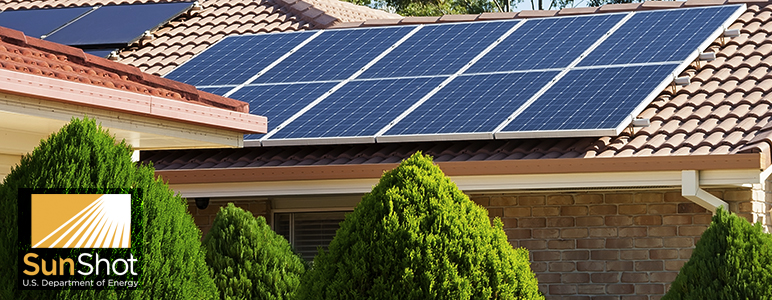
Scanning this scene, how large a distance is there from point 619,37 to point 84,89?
783 cm

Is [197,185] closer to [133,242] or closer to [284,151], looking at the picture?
[284,151]

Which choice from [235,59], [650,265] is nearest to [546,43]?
[650,265]

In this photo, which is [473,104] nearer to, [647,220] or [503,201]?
[503,201]

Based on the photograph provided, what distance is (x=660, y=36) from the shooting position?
12.8m

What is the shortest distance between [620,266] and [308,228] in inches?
150

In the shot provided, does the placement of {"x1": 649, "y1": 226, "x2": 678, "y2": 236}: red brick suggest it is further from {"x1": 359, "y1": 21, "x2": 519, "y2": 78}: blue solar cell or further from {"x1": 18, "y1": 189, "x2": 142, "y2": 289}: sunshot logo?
{"x1": 18, "y1": 189, "x2": 142, "y2": 289}: sunshot logo

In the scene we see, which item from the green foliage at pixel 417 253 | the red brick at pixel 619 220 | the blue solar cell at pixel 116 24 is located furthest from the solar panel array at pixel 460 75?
the green foliage at pixel 417 253

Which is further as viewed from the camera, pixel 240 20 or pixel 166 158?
pixel 240 20

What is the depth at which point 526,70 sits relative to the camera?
12.5 meters

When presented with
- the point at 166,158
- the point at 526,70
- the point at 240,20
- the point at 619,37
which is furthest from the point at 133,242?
the point at 240,20

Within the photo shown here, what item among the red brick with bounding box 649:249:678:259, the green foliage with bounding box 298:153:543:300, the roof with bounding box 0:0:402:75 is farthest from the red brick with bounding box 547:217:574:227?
the roof with bounding box 0:0:402:75

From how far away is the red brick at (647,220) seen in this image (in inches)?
416

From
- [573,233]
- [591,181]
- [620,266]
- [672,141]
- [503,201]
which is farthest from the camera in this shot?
[503,201]

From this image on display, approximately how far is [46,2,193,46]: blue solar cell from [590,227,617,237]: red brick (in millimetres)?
8393
